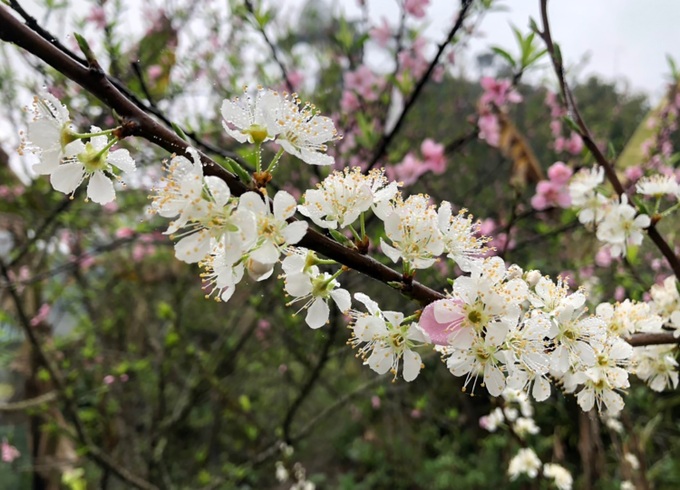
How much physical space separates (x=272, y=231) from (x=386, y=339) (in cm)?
27

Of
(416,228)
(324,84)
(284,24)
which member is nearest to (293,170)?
(324,84)

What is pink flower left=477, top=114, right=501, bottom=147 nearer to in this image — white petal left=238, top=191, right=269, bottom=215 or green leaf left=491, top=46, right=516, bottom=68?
green leaf left=491, top=46, right=516, bottom=68

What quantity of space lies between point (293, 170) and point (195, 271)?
1230mm

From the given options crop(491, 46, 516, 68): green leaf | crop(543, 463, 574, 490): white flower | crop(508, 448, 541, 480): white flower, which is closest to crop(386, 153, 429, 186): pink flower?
crop(491, 46, 516, 68): green leaf

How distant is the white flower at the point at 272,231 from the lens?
543 millimetres

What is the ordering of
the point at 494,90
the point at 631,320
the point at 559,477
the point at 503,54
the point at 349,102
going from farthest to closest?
the point at 349,102 < the point at 494,90 < the point at 559,477 < the point at 503,54 < the point at 631,320

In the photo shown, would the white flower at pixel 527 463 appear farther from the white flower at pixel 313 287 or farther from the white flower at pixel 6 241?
the white flower at pixel 6 241

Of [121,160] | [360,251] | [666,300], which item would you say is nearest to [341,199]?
[360,251]

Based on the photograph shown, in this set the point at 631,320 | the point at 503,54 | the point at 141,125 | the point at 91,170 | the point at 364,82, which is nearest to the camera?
the point at 141,125

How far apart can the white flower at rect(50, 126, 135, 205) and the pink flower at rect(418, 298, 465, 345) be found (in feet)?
1.48

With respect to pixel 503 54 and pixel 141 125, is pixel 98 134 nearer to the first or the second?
pixel 141 125

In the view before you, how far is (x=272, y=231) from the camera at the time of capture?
1.86ft

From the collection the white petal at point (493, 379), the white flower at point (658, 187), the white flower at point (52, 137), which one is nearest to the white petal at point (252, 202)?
the white flower at point (52, 137)

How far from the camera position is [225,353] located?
3.15 metres
